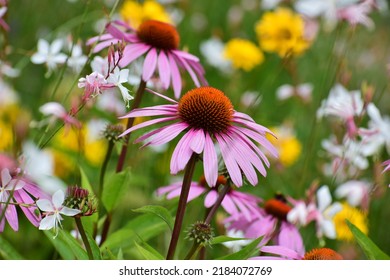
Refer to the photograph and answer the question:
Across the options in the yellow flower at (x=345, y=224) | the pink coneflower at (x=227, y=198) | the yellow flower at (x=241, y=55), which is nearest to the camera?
the pink coneflower at (x=227, y=198)

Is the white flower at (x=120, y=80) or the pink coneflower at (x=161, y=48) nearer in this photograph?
the white flower at (x=120, y=80)

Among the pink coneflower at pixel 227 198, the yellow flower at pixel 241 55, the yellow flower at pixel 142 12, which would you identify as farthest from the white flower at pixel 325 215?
the yellow flower at pixel 241 55

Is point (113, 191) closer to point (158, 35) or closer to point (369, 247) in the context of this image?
point (158, 35)

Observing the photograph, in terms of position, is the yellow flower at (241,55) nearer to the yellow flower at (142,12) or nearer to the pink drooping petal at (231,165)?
the yellow flower at (142,12)

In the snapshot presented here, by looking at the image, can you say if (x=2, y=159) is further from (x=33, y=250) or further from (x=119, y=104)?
(x=119, y=104)

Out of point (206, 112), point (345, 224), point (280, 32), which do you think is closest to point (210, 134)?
point (206, 112)

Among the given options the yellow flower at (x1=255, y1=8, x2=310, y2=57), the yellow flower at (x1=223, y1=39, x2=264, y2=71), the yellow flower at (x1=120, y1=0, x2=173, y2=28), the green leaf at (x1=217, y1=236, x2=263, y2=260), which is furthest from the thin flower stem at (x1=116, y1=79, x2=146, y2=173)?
the yellow flower at (x1=223, y1=39, x2=264, y2=71)
